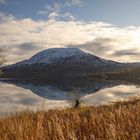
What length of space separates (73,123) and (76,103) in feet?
81.4

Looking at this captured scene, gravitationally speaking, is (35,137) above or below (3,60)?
below

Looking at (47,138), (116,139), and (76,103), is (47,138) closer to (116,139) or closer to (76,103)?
(116,139)

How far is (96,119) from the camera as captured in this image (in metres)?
5.51

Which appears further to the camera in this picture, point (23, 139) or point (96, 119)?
point (96, 119)

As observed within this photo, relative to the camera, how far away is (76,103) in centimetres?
3062

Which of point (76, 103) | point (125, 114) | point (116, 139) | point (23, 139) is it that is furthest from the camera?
point (76, 103)

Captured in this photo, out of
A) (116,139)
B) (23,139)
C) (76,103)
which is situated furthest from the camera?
(76,103)

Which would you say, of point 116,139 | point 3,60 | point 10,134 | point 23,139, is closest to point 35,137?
point 23,139

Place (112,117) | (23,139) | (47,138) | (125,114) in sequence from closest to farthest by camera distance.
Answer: (23,139)
(47,138)
(112,117)
(125,114)

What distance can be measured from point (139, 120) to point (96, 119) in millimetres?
639

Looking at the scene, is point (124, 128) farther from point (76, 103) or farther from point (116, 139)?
point (76, 103)

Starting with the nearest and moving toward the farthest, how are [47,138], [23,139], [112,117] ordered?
[23,139] < [47,138] < [112,117]

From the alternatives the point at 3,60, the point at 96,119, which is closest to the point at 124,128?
the point at 96,119

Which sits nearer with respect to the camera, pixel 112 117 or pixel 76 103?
pixel 112 117
